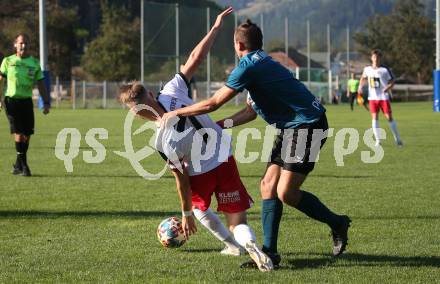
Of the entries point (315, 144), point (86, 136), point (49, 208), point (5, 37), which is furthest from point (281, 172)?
point (5, 37)

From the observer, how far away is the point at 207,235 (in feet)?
26.3

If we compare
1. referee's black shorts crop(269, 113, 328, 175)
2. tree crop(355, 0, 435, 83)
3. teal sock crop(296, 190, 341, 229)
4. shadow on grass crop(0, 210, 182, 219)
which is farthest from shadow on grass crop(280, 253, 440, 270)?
tree crop(355, 0, 435, 83)

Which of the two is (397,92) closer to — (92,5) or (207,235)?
(92,5)

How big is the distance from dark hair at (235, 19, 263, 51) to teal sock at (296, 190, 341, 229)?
130 cm

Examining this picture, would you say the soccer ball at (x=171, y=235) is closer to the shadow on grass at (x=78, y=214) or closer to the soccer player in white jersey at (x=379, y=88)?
the shadow on grass at (x=78, y=214)

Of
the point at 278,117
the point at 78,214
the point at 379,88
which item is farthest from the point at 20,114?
the point at 379,88

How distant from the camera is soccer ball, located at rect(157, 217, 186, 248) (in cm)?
725

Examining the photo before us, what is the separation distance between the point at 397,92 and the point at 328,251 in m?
68.8

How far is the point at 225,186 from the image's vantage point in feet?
22.2

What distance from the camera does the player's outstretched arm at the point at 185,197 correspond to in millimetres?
6441

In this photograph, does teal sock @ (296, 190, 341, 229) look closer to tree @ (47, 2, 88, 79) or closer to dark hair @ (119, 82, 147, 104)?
dark hair @ (119, 82, 147, 104)

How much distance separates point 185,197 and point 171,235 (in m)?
0.84

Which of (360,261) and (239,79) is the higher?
(239,79)

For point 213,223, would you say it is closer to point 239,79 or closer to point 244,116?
point 244,116
